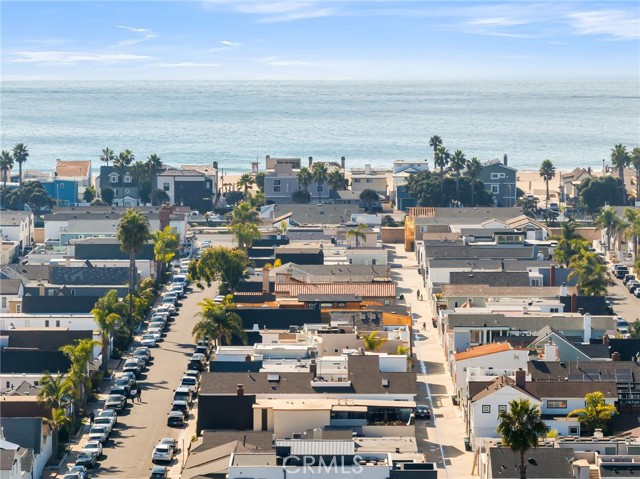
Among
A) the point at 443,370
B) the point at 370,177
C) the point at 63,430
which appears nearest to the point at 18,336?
the point at 63,430

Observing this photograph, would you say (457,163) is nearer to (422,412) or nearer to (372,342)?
(372,342)

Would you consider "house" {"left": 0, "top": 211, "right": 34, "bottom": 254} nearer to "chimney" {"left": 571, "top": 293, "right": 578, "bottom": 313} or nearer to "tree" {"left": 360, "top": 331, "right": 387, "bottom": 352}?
"chimney" {"left": 571, "top": 293, "right": 578, "bottom": 313}

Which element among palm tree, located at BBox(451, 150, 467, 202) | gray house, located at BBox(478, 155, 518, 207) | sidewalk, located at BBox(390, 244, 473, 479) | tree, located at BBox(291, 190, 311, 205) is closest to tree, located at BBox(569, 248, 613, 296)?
sidewalk, located at BBox(390, 244, 473, 479)

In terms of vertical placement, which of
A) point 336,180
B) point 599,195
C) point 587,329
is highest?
point 336,180

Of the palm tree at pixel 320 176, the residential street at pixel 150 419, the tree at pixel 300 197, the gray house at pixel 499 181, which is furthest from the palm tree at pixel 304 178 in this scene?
the residential street at pixel 150 419

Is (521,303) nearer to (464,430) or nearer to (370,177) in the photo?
(464,430)

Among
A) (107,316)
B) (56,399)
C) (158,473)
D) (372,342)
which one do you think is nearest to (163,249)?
(107,316)
